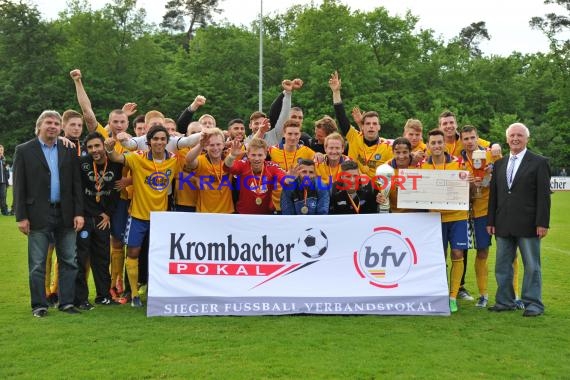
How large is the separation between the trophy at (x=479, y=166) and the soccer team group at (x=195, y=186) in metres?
0.01

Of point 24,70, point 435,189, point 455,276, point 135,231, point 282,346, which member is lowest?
point 282,346

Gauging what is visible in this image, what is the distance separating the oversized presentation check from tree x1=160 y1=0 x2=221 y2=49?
211 ft

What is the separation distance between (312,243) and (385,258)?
83 centimetres

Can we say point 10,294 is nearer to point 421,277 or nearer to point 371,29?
point 421,277

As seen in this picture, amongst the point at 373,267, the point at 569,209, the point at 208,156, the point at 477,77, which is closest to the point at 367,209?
the point at 373,267

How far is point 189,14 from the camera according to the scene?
71.2 metres

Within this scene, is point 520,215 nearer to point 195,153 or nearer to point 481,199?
point 481,199

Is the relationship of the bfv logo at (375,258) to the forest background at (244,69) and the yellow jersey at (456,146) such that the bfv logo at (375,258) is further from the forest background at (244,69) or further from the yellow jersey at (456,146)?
the forest background at (244,69)

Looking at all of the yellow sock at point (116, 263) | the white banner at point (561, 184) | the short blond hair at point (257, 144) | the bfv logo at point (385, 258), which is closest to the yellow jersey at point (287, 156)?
the short blond hair at point (257, 144)

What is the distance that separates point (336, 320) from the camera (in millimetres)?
6520

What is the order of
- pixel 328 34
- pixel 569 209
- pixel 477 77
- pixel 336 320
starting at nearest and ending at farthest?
pixel 336 320, pixel 569 209, pixel 328 34, pixel 477 77

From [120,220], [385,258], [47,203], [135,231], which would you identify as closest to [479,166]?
[385,258]

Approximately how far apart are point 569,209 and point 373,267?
19876 millimetres

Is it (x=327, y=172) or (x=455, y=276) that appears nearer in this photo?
(x=455, y=276)
